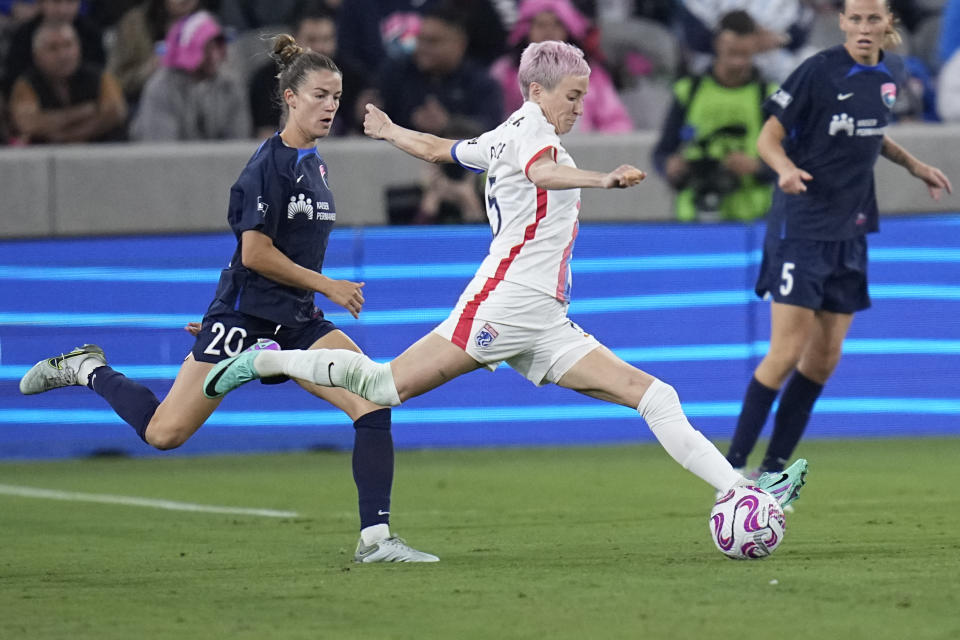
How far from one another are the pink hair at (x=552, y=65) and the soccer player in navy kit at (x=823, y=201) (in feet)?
7.02

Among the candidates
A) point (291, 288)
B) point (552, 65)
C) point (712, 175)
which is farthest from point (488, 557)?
point (712, 175)

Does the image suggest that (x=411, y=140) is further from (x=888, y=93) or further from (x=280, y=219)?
(x=888, y=93)

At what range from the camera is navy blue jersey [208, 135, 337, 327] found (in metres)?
6.32

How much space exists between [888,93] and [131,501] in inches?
177

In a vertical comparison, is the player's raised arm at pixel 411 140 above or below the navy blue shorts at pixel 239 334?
above

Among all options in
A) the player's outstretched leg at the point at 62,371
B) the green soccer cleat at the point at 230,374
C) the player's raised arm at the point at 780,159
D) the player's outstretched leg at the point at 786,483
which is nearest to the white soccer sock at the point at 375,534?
the green soccer cleat at the point at 230,374

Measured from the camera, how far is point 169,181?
12164 millimetres

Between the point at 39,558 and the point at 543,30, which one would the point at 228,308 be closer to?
the point at 39,558

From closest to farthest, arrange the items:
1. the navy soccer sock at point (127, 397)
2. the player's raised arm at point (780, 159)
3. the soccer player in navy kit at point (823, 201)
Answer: the navy soccer sock at point (127, 397), the player's raised arm at point (780, 159), the soccer player in navy kit at point (823, 201)

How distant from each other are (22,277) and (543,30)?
4.34 m

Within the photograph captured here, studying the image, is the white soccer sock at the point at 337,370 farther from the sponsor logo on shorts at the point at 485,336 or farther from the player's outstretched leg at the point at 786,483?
the player's outstretched leg at the point at 786,483

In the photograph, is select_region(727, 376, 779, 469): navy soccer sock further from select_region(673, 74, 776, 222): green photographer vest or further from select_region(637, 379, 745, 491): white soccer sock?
select_region(673, 74, 776, 222): green photographer vest

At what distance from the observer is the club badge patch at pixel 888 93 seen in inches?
315

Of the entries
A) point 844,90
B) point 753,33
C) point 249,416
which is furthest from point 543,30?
point 844,90
